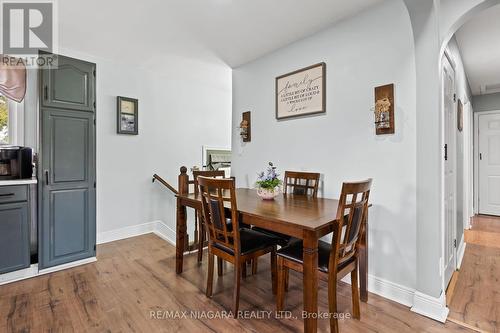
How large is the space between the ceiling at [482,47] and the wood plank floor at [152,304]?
Result: 8.92 feet

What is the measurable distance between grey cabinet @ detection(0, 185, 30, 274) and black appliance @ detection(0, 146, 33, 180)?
18 cm

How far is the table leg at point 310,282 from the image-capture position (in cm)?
145

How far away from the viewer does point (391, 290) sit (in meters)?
2.06

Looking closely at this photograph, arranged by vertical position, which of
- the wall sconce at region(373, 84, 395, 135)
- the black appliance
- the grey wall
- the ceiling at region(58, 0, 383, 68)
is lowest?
the black appliance

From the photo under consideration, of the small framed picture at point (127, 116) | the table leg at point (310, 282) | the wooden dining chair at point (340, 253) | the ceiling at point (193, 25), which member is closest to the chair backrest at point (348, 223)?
the wooden dining chair at point (340, 253)

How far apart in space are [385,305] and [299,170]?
1439 mm

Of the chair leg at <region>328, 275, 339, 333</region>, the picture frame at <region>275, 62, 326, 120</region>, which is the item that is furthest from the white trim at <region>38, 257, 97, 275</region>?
the picture frame at <region>275, 62, 326, 120</region>

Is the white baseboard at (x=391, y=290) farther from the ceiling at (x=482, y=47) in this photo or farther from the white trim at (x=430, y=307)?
the ceiling at (x=482, y=47)

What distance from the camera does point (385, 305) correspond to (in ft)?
6.46

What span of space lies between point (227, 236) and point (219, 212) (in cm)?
19

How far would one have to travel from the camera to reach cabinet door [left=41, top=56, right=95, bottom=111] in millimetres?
2496

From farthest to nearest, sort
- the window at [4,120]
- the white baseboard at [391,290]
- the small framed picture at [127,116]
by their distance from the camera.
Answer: the small framed picture at [127,116]
the window at [4,120]
the white baseboard at [391,290]

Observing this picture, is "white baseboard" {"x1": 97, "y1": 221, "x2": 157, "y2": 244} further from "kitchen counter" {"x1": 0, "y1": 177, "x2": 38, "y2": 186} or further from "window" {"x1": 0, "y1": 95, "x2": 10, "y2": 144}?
"window" {"x1": 0, "y1": 95, "x2": 10, "y2": 144}
